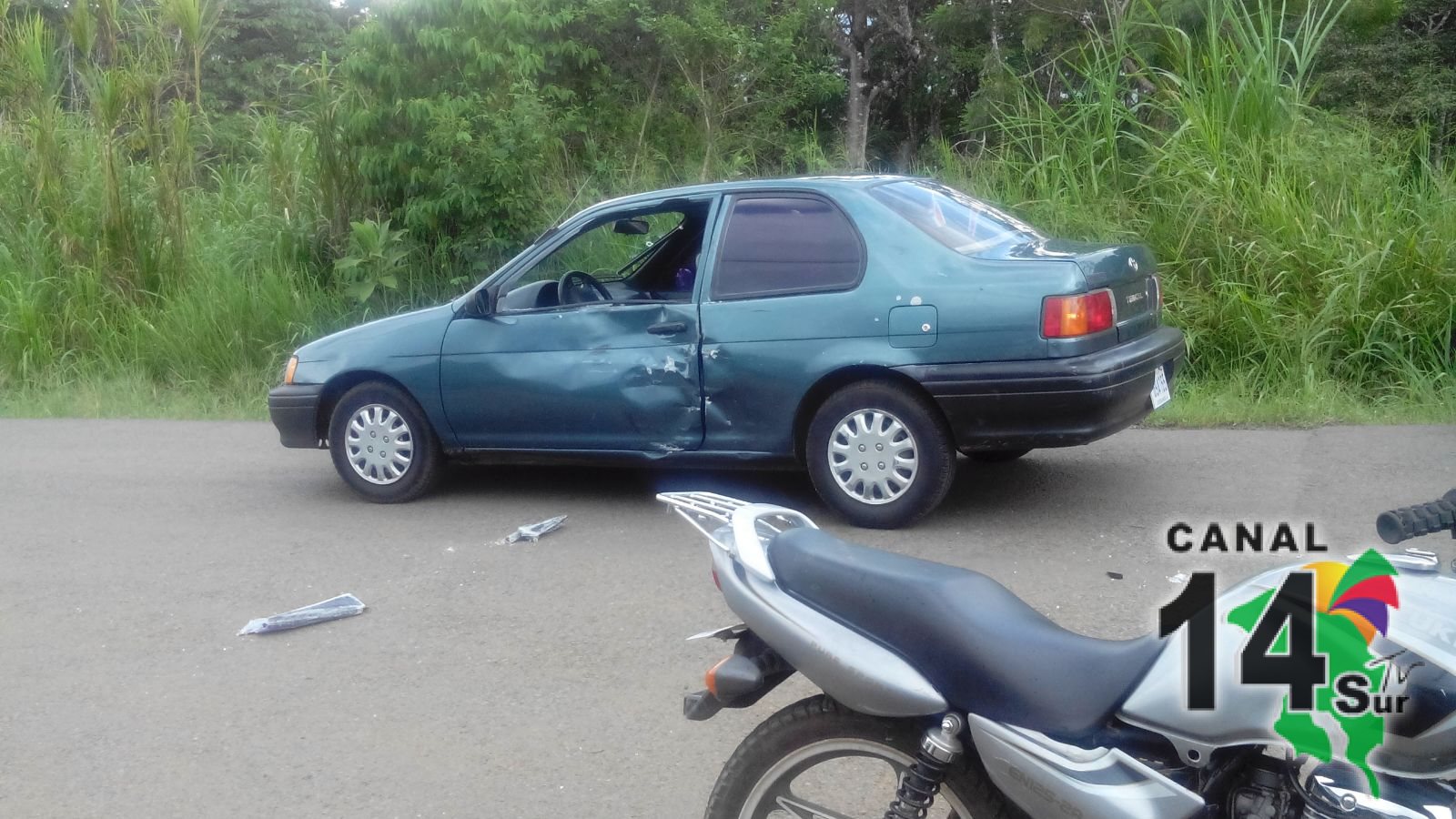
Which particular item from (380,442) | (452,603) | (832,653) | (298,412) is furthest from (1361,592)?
(298,412)

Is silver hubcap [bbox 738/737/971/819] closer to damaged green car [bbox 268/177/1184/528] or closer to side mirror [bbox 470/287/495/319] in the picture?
damaged green car [bbox 268/177/1184/528]

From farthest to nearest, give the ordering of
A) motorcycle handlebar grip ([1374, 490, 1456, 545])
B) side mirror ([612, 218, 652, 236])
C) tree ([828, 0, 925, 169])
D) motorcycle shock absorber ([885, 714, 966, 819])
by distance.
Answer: tree ([828, 0, 925, 169]) < side mirror ([612, 218, 652, 236]) < motorcycle shock absorber ([885, 714, 966, 819]) < motorcycle handlebar grip ([1374, 490, 1456, 545])

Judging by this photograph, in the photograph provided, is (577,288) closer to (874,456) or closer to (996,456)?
(874,456)

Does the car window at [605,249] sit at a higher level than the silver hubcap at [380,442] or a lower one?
higher

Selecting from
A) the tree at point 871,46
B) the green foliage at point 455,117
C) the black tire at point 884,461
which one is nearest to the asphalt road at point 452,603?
the black tire at point 884,461

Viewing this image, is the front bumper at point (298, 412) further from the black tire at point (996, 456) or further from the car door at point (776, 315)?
the black tire at point (996, 456)

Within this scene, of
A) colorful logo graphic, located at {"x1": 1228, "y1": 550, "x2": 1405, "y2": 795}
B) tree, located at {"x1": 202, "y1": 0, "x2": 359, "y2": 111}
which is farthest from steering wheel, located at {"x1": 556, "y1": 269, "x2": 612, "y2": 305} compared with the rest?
tree, located at {"x1": 202, "y1": 0, "x2": 359, "y2": 111}

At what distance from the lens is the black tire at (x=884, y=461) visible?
625 cm

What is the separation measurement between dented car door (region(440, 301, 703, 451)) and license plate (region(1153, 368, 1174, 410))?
2.15 m

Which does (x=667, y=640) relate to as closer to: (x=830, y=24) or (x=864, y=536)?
(x=864, y=536)

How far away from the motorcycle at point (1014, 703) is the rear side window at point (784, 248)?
355cm

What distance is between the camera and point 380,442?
7.48m

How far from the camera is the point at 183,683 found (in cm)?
501

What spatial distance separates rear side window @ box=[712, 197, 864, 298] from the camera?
6.54 meters
